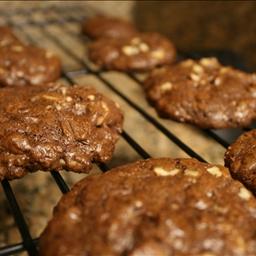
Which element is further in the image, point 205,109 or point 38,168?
point 205,109

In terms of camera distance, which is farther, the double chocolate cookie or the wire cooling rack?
the double chocolate cookie

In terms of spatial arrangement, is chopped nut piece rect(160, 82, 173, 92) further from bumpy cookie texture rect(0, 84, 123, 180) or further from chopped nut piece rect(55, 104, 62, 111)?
chopped nut piece rect(55, 104, 62, 111)

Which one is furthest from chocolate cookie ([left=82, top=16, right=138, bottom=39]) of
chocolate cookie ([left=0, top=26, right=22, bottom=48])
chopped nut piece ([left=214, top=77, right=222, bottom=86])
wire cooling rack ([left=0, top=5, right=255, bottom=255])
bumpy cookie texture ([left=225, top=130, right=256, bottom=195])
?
bumpy cookie texture ([left=225, top=130, right=256, bottom=195])

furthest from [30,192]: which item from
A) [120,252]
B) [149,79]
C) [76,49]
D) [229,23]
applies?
[229,23]

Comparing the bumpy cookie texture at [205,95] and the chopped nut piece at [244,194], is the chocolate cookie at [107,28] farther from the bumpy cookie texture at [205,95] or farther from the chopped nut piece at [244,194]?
the chopped nut piece at [244,194]

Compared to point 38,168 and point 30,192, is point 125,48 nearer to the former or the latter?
point 30,192

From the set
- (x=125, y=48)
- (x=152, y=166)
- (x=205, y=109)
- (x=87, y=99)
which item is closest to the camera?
(x=152, y=166)
